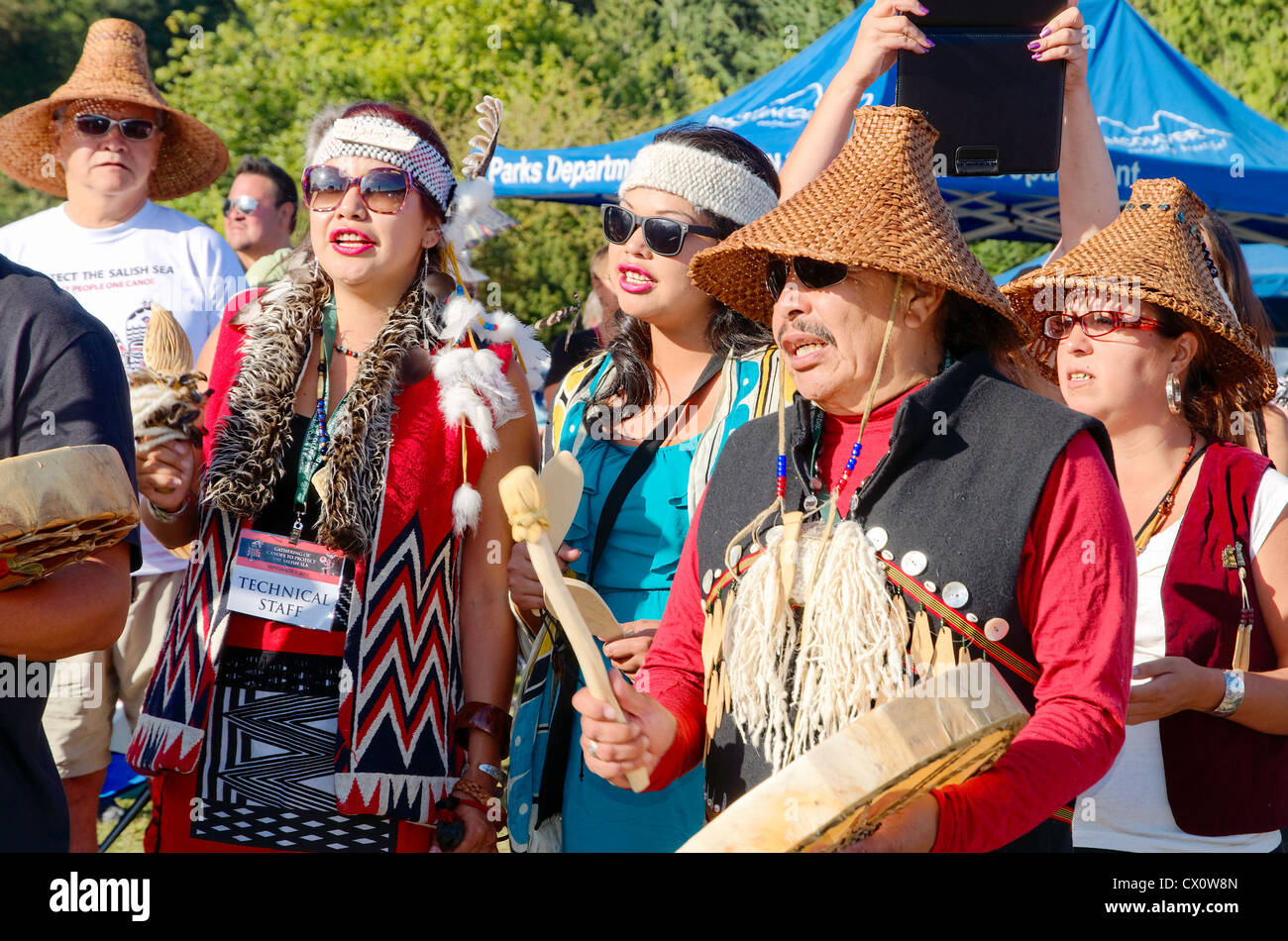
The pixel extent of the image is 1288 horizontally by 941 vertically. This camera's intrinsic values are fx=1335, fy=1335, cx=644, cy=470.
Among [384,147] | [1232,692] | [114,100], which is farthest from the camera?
[114,100]

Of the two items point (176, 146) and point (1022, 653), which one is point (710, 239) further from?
point (176, 146)

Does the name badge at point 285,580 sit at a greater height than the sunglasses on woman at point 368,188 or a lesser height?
lesser

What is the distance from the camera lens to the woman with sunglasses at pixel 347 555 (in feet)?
8.67

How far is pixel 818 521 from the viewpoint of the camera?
208 centimetres

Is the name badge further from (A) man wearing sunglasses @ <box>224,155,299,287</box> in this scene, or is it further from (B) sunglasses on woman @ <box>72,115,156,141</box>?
(A) man wearing sunglasses @ <box>224,155,299,287</box>

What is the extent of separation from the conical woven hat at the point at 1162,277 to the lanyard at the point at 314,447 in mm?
1485

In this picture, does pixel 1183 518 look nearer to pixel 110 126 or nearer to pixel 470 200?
pixel 470 200

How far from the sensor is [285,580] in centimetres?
270

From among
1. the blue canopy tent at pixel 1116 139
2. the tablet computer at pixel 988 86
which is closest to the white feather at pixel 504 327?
the tablet computer at pixel 988 86

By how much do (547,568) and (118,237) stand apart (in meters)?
3.33

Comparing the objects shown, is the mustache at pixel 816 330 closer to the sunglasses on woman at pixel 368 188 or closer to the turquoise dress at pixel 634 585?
the turquoise dress at pixel 634 585

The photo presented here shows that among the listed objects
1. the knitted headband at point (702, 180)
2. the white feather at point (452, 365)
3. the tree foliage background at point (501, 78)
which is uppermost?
the tree foliage background at point (501, 78)

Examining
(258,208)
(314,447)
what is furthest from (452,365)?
(258,208)
